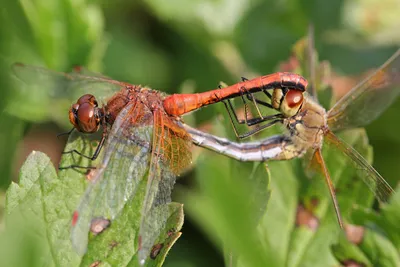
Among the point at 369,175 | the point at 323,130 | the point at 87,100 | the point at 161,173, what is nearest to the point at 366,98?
the point at 323,130

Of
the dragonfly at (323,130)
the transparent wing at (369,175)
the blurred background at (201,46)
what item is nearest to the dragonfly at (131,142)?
the dragonfly at (323,130)

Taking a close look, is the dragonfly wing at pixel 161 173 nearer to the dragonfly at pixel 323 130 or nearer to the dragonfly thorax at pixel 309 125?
the dragonfly at pixel 323 130

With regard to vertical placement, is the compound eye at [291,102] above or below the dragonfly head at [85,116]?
below

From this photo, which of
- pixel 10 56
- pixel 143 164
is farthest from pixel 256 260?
pixel 10 56

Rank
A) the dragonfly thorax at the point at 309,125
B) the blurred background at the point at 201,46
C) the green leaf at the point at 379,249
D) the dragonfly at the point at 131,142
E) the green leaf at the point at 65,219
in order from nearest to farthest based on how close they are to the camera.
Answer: the green leaf at the point at 65,219
the dragonfly at the point at 131,142
the green leaf at the point at 379,249
the dragonfly thorax at the point at 309,125
the blurred background at the point at 201,46

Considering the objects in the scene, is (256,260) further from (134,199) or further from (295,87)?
(295,87)

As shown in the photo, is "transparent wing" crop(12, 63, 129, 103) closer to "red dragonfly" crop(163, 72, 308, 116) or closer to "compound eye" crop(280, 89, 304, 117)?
"red dragonfly" crop(163, 72, 308, 116)

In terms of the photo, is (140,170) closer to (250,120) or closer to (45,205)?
(45,205)
